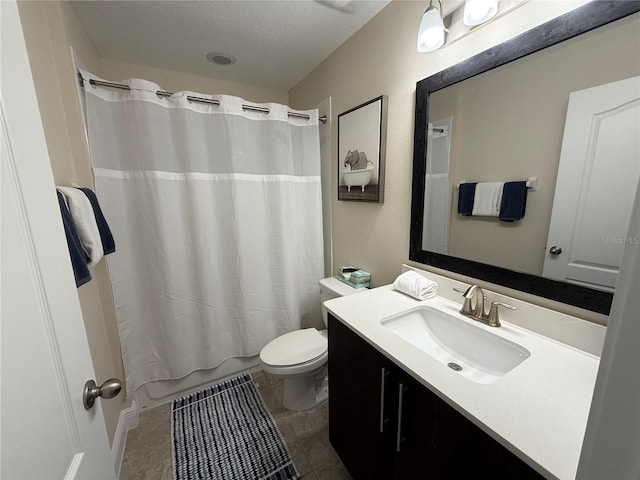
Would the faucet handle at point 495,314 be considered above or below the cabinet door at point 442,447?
above

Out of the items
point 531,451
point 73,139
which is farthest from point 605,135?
point 73,139

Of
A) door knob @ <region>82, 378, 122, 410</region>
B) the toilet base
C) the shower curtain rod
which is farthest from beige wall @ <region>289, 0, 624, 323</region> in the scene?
door knob @ <region>82, 378, 122, 410</region>

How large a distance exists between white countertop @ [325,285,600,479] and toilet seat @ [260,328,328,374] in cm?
66

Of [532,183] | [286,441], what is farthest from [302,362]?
[532,183]

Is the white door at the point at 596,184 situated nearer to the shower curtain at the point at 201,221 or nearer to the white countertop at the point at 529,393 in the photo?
the white countertop at the point at 529,393

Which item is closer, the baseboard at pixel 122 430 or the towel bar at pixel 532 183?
the towel bar at pixel 532 183

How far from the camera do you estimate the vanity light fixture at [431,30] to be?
1.03 meters

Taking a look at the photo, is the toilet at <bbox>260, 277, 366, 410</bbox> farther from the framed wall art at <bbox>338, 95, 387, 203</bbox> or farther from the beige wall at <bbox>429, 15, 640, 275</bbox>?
the beige wall at <bbox>429, 15, 640, 275</bbox>

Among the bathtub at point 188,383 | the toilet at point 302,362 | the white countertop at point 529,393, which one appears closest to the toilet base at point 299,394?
the toilet at point 302,362

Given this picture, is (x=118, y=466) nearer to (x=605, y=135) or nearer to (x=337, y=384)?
(x=337, y=384)

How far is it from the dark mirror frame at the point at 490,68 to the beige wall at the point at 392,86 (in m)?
0.04

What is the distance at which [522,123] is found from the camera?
3.11 ft

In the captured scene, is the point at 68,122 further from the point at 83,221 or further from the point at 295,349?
the point at 295,349

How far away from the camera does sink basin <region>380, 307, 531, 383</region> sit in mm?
939
